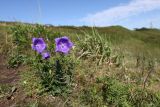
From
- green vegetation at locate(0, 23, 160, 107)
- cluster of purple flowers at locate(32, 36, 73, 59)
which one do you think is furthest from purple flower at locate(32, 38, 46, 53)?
green vegetation at locate(0, 23, 160, 107)

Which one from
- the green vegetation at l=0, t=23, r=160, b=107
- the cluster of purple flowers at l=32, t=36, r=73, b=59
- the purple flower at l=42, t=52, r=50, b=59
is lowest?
the green vegetation at l=0, t=23, r=160, b=107

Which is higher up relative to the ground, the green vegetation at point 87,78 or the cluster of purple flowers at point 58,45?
the cluster of purple flowers at point 58,45

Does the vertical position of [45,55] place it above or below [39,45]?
below

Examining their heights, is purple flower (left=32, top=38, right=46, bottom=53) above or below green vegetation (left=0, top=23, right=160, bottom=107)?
above

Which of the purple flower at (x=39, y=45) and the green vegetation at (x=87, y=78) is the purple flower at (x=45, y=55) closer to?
the purple flower at (x=39, y=45)

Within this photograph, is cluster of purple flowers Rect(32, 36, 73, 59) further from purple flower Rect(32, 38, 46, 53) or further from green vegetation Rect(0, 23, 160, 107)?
green vegetation Rect(0, 23, 160, 107)

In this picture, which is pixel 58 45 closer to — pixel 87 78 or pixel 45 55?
pixel 45 55

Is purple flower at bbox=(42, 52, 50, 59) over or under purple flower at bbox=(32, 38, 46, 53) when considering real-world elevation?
under

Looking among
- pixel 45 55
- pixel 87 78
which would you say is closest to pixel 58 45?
pixel 45 55

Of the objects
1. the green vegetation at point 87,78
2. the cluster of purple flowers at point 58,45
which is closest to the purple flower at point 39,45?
the cluster of purple flowers at point 58,45

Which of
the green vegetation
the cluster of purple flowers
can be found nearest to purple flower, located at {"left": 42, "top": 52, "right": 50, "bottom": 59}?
the cluster of purple flowers

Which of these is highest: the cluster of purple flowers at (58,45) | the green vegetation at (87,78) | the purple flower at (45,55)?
the cluster of purple flowers at (58,45)

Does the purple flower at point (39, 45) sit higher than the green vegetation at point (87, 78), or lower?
higher

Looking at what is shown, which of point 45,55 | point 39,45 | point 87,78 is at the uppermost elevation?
point 39,45
